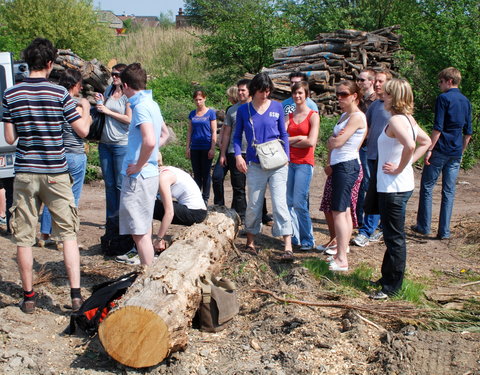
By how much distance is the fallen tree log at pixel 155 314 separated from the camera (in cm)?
375

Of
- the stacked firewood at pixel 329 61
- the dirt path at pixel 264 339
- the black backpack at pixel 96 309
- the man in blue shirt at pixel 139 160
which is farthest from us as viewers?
the stacked firewood at pixel 329 61

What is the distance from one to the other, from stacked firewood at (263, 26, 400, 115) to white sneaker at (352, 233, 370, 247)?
299 inches

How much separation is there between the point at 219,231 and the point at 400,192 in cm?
195

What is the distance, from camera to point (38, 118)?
443 cm

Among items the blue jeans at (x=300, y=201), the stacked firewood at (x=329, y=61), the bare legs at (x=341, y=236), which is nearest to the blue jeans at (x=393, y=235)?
the bare legs at (x=341, y=236)

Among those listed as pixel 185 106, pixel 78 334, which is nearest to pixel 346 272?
pixel 78 334

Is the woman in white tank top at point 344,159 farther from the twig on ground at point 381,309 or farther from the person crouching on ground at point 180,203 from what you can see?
the person crouching on ground at point 180,203

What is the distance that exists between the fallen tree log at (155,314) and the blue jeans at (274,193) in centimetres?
169

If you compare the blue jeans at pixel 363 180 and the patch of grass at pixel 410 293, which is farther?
the blue jeans at pixel 363 180

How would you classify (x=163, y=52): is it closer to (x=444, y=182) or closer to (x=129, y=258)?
(x=444, y=182)

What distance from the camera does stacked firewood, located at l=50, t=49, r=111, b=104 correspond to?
43.7ft

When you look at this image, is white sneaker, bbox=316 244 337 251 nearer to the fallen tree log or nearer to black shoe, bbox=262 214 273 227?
black shoe, bbox=262 214 273 227

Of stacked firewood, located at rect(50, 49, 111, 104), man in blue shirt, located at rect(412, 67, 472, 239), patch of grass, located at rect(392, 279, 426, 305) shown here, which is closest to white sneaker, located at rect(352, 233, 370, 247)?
man in blue shirt, located at rect(412, 67, 472, 239)

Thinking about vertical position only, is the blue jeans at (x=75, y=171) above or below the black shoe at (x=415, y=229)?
above
